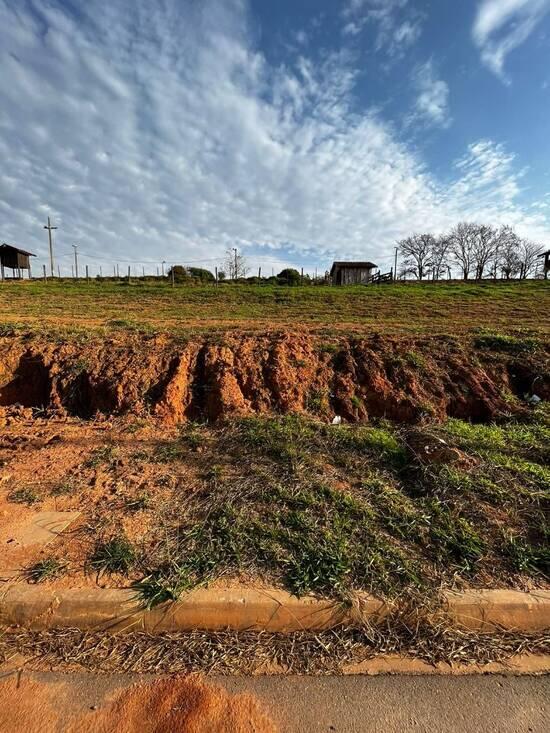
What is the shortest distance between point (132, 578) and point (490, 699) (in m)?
1.98

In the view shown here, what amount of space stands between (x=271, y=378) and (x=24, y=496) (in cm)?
307

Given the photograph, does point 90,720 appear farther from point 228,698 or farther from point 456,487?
point 456,487

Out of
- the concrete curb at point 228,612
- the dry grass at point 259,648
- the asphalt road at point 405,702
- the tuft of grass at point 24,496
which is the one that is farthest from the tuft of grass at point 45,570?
the asphalt road at point 405,702

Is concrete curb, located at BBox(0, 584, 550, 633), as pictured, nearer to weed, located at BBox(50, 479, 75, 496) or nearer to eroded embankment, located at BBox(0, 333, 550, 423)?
weed, located at BBox(50, 479, 75, 496)

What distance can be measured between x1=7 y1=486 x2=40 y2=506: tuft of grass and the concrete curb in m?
1.01

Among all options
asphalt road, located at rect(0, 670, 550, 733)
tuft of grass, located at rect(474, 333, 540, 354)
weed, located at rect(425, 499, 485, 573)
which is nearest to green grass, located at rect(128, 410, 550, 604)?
weed, located at rect(425, 499, 485, 573)

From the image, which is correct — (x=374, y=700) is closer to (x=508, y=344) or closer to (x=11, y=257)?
(x=508, y=344)

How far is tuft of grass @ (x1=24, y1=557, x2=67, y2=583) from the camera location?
2273mm

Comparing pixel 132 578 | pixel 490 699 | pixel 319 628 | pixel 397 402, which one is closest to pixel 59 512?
pixel 132 578

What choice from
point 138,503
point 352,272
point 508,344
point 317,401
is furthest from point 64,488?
point 352,272

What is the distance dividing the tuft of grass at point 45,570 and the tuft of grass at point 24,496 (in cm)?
82

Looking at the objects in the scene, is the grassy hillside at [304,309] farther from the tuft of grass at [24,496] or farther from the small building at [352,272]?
the small building at [352,272]

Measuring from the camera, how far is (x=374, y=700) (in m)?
1.77

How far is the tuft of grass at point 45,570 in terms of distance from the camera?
7.46 ft
